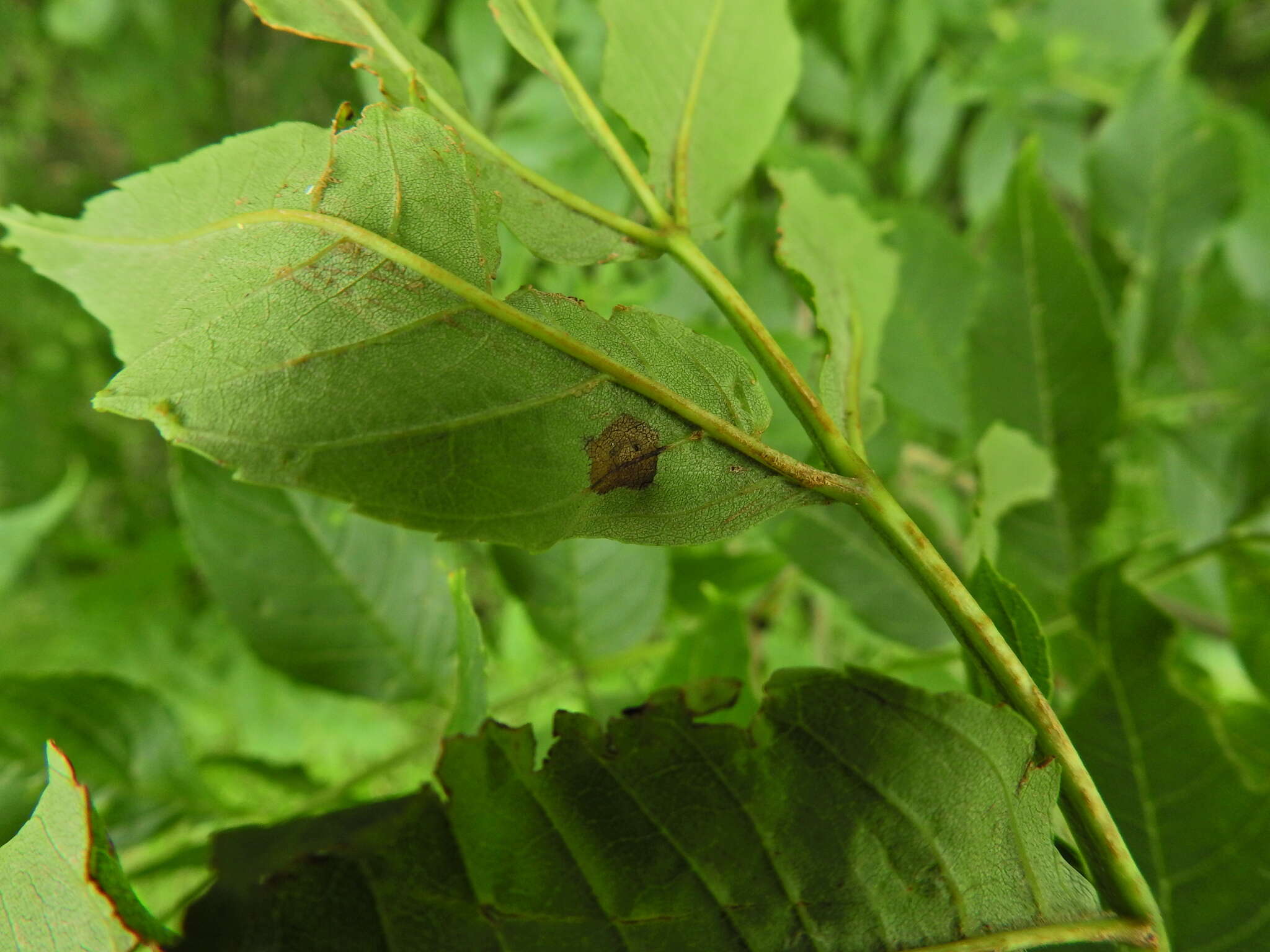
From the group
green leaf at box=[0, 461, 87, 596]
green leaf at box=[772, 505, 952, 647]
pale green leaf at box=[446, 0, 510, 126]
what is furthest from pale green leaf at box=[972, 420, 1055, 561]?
green leaf at box=[0, 461, 87, 596]

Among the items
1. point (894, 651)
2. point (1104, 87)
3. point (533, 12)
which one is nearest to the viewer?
point (533, 12)

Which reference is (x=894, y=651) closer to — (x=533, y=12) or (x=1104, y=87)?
(x=533, y=12)

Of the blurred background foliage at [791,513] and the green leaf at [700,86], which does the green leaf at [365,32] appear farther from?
the blurred background foliage at [791,513]

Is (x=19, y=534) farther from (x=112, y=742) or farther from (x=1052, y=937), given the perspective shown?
(x=1052, y=937)

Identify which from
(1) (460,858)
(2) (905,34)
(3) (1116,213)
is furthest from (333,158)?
(2) (905,34)

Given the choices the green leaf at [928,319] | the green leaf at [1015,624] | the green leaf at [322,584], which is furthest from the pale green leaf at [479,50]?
the green leaf at [1015,624]

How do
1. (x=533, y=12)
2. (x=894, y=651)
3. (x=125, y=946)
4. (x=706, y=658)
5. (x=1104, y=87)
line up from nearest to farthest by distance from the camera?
1. (x=125, y=946)
2. (x=533, y=12)
3. (x=706, y=658)
4. (x=894, y=651)
5. (x=1104, y=87)

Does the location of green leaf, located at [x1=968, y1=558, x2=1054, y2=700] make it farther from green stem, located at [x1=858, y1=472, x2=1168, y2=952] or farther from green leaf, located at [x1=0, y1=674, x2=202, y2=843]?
green leaf, located at [x1=0, y1=674, x2=202, y2=843]

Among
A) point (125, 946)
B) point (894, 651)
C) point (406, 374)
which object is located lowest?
point (894, 651)
